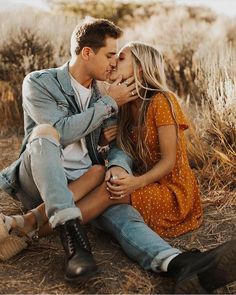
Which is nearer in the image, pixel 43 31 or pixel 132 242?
pixel 132 242

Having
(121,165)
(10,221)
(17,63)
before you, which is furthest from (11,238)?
(17,63)

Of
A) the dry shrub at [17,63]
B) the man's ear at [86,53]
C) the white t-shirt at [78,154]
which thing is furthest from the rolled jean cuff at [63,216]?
the dry shrub at [17,63]

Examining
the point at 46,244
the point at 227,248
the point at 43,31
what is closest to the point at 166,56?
the point at 43,31

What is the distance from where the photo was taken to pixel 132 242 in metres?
3.10

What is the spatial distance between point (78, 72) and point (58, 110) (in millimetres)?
345

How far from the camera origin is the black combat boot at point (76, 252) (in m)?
2.78

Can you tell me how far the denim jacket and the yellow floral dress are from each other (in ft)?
0.66

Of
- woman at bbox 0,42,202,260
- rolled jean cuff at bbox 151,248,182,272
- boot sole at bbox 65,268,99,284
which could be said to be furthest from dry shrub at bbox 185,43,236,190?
boot sole at bbox 65,268,99,284

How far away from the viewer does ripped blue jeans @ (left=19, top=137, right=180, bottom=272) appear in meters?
2.93

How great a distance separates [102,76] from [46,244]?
1.09 meters

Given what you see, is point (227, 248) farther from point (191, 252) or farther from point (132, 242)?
point (132, 242)

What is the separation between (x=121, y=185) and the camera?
3303mm

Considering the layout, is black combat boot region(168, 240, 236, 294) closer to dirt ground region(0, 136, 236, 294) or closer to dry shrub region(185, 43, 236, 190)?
dirt ground region(0, 136, 236, 294)

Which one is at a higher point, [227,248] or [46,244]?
[227,248]
